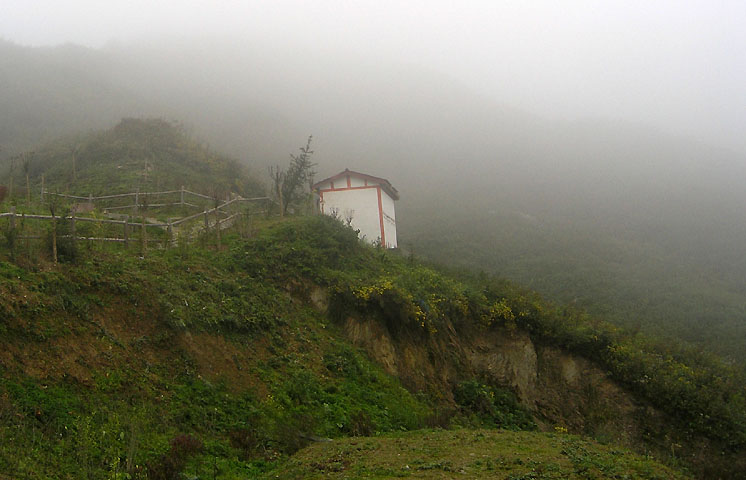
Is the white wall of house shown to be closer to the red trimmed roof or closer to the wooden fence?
the red trimmed roof

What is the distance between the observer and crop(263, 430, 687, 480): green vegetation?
7965mm

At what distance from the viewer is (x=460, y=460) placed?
8.77 meters

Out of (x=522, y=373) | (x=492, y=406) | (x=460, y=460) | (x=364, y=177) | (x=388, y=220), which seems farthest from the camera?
(x=388, y=220)

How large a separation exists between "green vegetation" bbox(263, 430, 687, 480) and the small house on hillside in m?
16.9

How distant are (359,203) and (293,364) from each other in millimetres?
16090

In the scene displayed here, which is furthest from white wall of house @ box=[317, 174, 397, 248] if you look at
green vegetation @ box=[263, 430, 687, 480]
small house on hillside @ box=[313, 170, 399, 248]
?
green vegetation @ box=[263, 430, 687, 480]

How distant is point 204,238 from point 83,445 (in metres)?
10.1

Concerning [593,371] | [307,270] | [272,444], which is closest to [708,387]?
[593,371]

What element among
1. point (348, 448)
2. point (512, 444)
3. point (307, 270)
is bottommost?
point (512, 444)

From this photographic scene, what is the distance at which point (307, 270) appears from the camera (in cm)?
1645

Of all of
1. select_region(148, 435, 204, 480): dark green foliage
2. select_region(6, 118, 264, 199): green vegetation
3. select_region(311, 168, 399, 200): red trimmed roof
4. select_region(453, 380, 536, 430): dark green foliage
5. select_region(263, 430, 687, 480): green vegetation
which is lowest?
select_region(453, 380, 536, 430): dark green foliage

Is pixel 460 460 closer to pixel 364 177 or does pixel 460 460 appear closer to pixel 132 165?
pixel 364 177

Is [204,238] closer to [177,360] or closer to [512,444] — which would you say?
[177,360]

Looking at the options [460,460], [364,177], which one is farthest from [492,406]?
[364,177]
